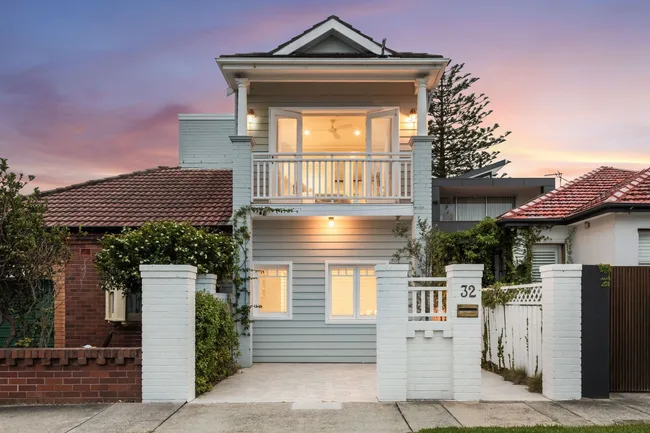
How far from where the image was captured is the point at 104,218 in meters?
13.0

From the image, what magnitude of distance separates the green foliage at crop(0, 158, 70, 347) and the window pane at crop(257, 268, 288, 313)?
458cm

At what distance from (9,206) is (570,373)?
8.84 metres

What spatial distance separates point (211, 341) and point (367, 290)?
15.8ft

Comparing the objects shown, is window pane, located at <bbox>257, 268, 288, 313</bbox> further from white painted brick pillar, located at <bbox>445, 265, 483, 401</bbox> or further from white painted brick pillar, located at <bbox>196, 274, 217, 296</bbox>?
white painted brick pillar, located at <bbox>445, 265, 483, 401</bbox>

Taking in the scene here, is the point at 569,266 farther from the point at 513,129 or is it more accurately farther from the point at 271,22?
the point at 513,129

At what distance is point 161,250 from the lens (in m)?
10.6

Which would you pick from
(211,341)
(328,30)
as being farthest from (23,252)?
(328,30)

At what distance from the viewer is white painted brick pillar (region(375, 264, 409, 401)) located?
8.20 m

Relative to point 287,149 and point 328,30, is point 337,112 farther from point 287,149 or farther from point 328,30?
point 328,30

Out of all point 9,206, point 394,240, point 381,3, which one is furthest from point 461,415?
point 381,3

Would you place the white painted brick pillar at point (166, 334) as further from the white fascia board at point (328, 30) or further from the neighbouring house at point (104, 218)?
the white fascia board at point (328, 30)

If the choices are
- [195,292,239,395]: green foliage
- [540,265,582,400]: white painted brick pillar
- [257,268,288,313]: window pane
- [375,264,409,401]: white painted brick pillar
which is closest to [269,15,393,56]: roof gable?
[257,268,288,313]: window pane

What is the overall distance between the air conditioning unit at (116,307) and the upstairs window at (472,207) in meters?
12.8

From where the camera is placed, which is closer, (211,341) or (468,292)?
(468,292)
